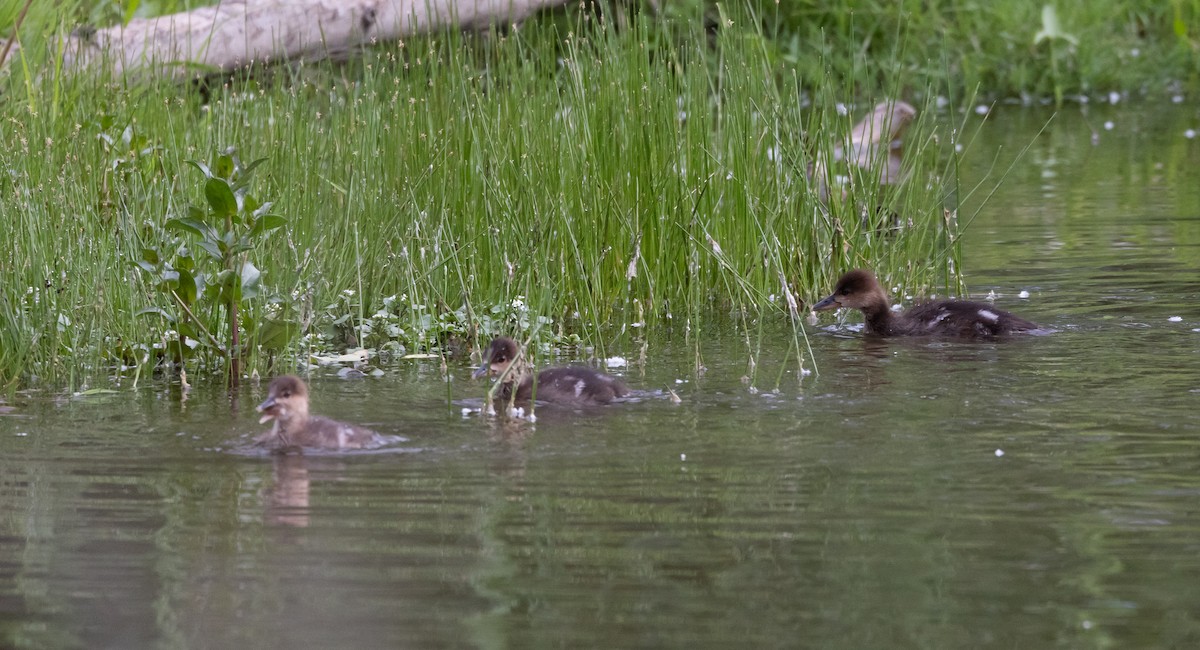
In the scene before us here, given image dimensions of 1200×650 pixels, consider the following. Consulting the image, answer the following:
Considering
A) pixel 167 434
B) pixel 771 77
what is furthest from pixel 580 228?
pixel 167 434

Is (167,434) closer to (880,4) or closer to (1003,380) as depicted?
(1003,380)

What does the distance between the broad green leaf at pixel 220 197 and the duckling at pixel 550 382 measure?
112cm

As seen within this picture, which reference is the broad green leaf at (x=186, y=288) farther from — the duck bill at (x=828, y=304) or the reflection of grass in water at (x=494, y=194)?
the duck bill at (x=828, y=304)

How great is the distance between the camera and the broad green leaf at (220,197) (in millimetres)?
6141

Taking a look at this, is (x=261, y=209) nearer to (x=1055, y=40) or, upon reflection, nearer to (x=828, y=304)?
(x=828, y=304)

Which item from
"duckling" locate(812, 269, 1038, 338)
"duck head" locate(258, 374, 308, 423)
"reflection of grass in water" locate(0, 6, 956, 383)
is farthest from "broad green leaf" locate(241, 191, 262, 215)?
"duckling" locate(812, 269, 1038, 338)

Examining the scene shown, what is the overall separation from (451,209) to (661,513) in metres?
3.47

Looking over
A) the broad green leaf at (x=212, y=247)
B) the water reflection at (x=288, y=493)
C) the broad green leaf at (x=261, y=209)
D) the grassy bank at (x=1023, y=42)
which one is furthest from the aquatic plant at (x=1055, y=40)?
the water reflection at (x=288, y=493)

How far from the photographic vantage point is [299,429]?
5.42 m

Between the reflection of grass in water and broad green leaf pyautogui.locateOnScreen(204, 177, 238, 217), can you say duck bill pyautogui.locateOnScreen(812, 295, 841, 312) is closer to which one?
the reflection of grass in water

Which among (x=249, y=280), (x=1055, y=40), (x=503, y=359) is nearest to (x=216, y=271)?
(x=249, y=280)

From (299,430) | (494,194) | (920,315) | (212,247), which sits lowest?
(299,430)

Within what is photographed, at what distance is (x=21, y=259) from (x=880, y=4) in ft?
47.7

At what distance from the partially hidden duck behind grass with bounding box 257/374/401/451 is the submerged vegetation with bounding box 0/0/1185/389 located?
1.12 m
